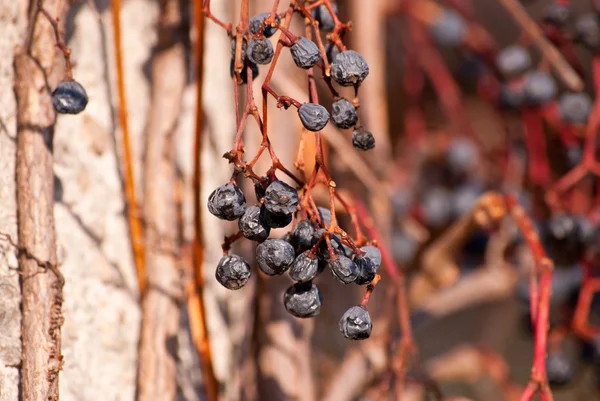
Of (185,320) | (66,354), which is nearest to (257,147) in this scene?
(185,320)

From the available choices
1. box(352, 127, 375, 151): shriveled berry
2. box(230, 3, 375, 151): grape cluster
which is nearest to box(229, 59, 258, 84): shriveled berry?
box(230, 3, 375, 151): grape cluster

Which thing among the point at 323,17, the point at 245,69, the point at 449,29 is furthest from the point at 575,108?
the point at 245,69

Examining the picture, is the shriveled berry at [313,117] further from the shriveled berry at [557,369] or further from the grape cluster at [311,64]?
the shriveled berry at [557,369]

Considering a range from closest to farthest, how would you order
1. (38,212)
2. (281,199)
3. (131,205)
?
(281,199), (38,212), (131,205)

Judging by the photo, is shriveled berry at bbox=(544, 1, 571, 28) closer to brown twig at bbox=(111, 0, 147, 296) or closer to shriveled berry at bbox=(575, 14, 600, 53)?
shriveled berry at bbox=(575, 14, 600, 53)

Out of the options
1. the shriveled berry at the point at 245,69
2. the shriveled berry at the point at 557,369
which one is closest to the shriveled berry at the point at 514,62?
the shriveled berry at the point at 557,369

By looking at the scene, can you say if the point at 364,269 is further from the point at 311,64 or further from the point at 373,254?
the point at 311,64

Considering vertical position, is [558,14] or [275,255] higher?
[558,14]
